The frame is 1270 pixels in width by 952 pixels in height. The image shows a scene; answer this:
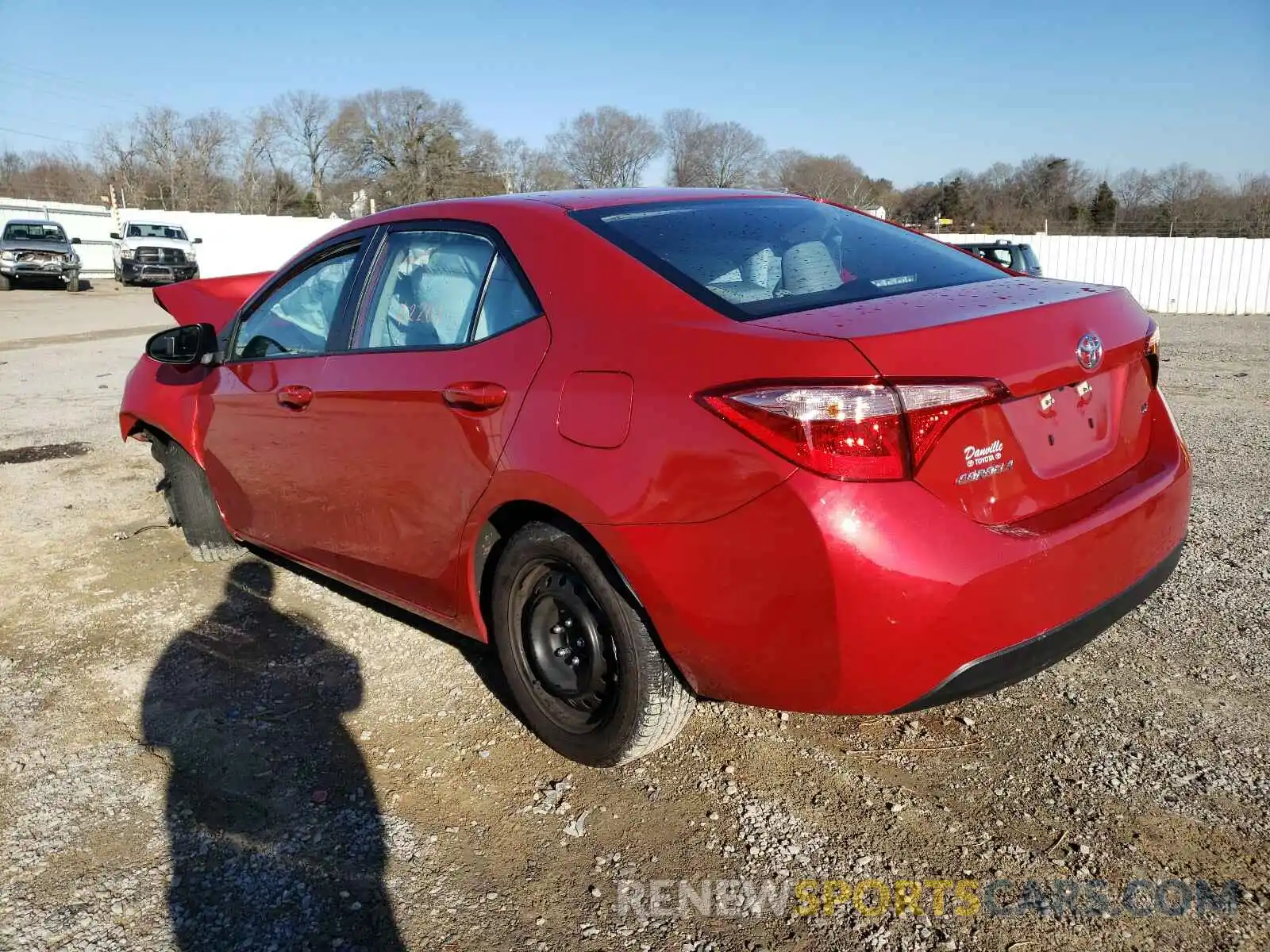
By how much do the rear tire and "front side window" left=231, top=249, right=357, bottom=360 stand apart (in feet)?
2.83

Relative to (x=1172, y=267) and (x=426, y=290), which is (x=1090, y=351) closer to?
(x=426, y=290)

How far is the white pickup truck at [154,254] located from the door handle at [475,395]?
97.3ft

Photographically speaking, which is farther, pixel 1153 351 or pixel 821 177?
pixel 821 177

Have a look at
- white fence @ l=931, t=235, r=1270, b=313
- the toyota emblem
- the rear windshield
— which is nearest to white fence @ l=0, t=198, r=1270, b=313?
white fence @ l=931, t=235, r=1270, b=313

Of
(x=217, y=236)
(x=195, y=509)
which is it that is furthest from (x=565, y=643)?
(x=217, y=236)

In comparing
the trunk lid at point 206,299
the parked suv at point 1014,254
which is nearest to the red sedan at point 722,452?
the trunk lid at point 206,299

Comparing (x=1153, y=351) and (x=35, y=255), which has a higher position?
(x=35, y=255)

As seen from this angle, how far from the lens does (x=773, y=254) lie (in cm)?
278

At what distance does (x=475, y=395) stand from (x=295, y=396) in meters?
1.12

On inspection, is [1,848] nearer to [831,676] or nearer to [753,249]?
[831,676]

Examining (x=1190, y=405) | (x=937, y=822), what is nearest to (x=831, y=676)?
(x=937, y=822)

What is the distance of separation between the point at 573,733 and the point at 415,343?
1348 mm

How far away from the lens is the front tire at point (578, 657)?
253 centimetres

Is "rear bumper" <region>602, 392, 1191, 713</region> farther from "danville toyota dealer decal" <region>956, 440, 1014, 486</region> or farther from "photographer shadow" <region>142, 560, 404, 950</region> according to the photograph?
"photographer shadow" <region>142, 560, 404, 950</region>
